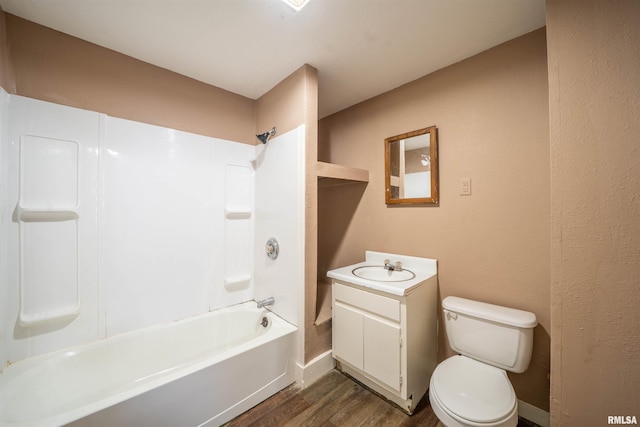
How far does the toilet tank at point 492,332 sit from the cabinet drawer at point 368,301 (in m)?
0.35

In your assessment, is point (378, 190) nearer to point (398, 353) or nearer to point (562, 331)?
point (398, 353)

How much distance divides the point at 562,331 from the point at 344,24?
6.12 ft

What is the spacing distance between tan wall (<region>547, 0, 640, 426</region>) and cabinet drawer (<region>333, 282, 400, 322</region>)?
71 cm

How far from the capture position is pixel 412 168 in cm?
185

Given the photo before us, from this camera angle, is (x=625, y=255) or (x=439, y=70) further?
(x=439, y=70)

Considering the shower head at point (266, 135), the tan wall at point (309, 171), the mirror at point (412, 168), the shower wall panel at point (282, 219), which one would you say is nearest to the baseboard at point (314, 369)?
the tan wall at point (309, 171)

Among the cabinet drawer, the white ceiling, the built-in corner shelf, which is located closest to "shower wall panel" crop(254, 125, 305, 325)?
the built-in corner shelf

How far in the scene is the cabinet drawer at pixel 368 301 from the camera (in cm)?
142

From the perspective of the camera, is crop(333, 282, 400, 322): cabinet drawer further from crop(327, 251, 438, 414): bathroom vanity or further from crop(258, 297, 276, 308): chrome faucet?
crop(258, 297, 276, 308): chrome faucet

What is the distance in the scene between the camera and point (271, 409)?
4.83ft

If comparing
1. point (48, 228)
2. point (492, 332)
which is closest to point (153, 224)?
point (48, 228)

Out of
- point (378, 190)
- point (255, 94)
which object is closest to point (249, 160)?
point (255, 94)

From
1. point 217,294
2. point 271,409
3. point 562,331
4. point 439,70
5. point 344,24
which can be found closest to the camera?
point 562,331

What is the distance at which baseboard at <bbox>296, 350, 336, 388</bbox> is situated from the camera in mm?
1666
